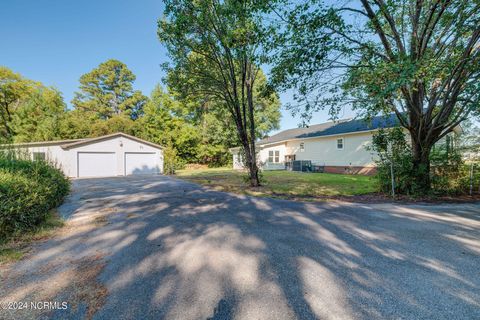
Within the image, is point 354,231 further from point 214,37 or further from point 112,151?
point 112,151

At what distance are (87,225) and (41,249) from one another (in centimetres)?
117

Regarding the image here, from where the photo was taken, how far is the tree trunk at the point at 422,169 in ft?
24.1

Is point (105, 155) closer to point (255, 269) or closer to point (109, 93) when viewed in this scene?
point (255, 269)

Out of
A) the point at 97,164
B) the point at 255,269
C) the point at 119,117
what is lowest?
the point at 255,269

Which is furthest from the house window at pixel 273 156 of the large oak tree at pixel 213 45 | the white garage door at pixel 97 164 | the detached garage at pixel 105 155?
the white garage door at pixel 97 164

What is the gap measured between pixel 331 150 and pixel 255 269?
18.3 meters

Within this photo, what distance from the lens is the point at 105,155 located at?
54.2 feet

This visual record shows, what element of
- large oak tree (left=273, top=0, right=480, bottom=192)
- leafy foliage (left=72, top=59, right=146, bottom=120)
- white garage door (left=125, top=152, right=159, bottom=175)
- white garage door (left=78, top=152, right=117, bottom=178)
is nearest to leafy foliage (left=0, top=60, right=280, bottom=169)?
leafy foliage (left=72, top=59, right=146, bottom=120)

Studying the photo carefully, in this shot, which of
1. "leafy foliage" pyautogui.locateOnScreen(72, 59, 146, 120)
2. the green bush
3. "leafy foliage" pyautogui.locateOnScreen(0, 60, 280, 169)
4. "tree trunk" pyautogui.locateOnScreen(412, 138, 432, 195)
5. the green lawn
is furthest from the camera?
"leafy foliage" pyautogui.locateOnScreen(72, 59, 146, 120)

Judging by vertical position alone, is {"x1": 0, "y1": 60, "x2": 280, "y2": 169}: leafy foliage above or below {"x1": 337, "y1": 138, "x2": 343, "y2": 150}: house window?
above

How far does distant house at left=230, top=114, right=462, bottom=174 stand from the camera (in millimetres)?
15977

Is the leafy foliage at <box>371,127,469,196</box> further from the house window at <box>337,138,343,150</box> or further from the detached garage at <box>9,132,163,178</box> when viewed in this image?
the detached garage at <box>9,132,163,178</box>

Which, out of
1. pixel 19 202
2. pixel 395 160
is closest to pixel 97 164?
pixel 19 202

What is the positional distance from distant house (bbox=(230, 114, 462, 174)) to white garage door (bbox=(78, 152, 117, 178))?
10.9m
